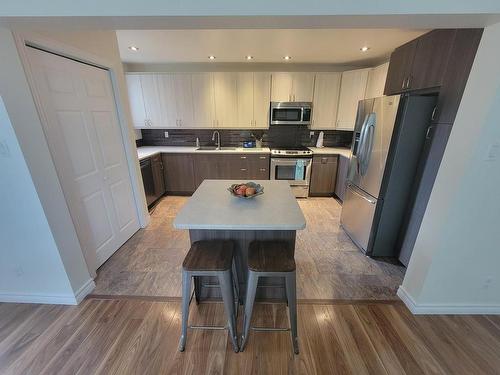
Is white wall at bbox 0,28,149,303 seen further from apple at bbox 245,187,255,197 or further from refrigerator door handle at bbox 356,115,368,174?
refrigerator door handle at bbox 356,115,368,174

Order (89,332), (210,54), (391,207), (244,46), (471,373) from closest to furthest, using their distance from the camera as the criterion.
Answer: (471,373), (89,332), (391,207), (244,46), (210,54)

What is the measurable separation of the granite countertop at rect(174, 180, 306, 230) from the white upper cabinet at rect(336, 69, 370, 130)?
2775mm

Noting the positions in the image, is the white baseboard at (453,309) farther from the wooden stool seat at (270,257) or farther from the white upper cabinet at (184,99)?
the white upper cabinet at (184,99)

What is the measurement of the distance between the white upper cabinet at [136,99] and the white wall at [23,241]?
2.92 metres

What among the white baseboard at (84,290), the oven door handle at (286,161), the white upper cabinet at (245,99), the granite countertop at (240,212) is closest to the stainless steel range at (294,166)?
the oven door handle at (286,161)

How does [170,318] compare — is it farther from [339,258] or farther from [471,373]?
[471,373]

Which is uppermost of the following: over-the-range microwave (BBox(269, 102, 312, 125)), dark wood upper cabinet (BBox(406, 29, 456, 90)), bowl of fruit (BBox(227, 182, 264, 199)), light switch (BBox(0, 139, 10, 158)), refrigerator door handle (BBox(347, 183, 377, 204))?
dark wood upper cabinet (BBox(406, 29, 456, 90))

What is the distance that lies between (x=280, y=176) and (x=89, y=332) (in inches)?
127

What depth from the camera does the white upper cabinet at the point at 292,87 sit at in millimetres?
3766

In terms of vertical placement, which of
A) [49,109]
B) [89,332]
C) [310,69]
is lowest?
[89,332]

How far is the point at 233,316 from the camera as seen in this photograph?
1.38 meters

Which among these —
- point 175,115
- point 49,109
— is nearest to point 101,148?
point 49,109

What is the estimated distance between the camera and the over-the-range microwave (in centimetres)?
386

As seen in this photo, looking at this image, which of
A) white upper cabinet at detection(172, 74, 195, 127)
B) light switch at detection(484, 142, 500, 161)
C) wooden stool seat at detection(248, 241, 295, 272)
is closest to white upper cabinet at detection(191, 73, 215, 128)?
white upper cabinet at detection(172, 74, 195, 127)
